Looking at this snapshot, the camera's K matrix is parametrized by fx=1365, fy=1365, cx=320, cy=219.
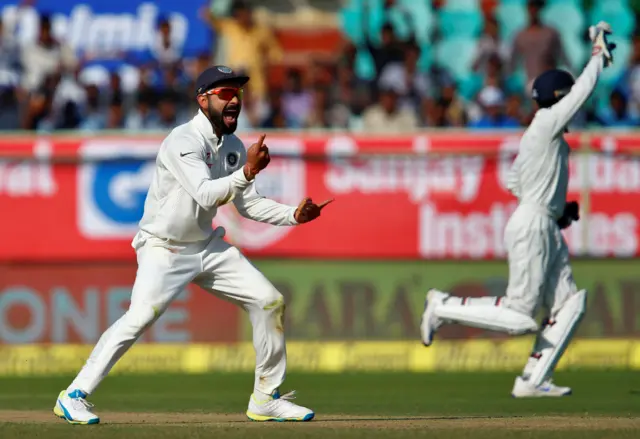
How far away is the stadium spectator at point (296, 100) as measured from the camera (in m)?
15.4

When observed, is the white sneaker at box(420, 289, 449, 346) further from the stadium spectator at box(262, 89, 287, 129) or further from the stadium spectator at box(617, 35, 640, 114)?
the stadium spectator at box(617, 35, 640, 114)

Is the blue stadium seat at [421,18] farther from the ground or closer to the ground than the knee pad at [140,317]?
farther from the ground

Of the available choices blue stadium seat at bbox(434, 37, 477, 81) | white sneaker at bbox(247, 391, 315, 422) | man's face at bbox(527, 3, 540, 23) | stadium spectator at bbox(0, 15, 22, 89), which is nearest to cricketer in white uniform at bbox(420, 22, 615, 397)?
white sneaker at bbox(247, 391, 315, 422)

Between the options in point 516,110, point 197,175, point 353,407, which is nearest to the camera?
point 197,175

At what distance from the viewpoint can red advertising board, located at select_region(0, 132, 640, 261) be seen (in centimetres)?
1297

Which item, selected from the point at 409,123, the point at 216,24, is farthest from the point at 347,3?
the point at 409,123

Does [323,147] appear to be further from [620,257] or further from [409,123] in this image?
[620,257]

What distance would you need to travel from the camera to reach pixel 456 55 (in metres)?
16.5

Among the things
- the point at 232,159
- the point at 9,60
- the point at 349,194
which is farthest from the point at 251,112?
the point at 232,159

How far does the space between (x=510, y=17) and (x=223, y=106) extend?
363 inches

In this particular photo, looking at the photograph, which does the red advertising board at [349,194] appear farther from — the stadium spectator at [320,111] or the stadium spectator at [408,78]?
the stadium spectator at [408,78]

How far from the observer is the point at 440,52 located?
16531 mm

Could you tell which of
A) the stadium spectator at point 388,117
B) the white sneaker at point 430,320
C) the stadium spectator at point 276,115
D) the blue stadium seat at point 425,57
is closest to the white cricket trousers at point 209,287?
the white sneaker at point 430,320

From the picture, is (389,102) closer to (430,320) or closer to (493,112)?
(493,112)
